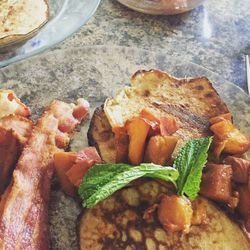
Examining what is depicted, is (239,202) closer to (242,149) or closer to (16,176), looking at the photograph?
(242,149)

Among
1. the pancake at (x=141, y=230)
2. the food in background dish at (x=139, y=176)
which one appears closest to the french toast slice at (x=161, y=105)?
the food in background dish at (x=139, y=176)

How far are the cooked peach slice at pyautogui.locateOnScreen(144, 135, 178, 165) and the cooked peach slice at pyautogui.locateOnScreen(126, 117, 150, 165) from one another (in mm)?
19

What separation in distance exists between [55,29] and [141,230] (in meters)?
0.85

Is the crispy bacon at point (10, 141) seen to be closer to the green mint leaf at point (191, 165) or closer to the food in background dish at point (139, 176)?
the food in background dish at point (139, 176)

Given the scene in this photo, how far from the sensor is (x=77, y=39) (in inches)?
79.2

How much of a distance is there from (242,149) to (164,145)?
0.23 meters

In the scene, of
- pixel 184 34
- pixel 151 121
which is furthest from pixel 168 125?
pixel 184 34

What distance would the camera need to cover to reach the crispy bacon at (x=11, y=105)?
1.47m

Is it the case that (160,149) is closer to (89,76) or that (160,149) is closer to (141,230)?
(141,230)

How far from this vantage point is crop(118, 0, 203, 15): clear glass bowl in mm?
2055

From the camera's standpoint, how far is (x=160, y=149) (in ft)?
4.40

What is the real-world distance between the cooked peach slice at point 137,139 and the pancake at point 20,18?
0.58 meters

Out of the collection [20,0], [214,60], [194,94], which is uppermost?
[20,0]

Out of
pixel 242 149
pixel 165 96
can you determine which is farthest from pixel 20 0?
pixel 242 149
